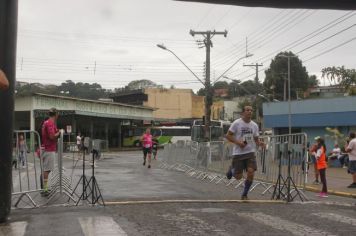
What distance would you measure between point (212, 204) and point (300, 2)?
5.08 m

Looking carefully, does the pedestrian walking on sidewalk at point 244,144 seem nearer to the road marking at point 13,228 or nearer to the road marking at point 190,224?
the road marking at point 190,224

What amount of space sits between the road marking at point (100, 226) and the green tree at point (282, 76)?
75002 mm

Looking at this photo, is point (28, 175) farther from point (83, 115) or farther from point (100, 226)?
point (83, 115)

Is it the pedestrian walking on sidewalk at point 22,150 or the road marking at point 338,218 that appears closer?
the road marking at point 338,218

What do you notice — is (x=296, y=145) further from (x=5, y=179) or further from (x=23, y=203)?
(x=5, y=179)

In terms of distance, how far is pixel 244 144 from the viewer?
37.6ft

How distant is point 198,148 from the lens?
898 inches

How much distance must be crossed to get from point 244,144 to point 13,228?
17.1ft

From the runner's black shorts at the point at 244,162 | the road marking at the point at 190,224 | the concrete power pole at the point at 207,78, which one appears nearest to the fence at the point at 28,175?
the road marking at the point at 190,224

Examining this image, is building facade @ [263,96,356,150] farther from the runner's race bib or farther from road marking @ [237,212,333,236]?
road marking @ [237,212,333,236]

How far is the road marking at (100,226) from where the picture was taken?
23.9ft

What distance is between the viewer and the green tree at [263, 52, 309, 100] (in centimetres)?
8412

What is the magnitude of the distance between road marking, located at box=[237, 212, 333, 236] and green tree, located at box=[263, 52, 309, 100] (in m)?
73.8

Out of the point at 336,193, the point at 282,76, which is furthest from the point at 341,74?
the point at 336,193
